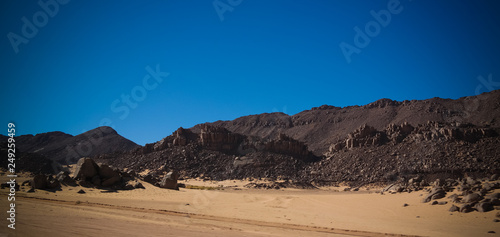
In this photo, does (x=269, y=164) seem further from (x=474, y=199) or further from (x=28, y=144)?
(x=28, y=144)

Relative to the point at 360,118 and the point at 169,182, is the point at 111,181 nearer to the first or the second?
the point at 169,182

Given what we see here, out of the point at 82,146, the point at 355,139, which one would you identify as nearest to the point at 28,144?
the point at 82,146

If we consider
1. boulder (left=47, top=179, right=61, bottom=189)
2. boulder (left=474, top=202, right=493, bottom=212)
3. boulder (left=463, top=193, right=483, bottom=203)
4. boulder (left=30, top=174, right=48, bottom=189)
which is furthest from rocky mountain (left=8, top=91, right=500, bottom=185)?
boulder (left=474, top=202, right=493, bottom=212)

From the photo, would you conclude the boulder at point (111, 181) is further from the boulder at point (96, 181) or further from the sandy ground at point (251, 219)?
the sandy ground at point (251, 219)

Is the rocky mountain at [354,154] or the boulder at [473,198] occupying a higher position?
the rocky mountain at [354,154]

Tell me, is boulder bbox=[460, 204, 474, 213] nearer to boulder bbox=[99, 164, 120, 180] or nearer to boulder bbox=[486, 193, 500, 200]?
boulder bbox=[486, 193, 500, 200]

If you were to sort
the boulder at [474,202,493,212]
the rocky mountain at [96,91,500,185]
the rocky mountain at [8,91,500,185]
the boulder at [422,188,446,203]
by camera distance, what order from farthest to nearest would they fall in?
the rocky mountain at [8,91,500,185]
the rocky mountain at [96,91,500,185]
the boulder at [422,188,446,203]
the boulder at [474,202,493,212]

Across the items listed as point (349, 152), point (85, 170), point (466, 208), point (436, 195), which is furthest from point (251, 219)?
point (349, 152)

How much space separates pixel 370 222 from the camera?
13438mm

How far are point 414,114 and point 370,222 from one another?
96.9 metres

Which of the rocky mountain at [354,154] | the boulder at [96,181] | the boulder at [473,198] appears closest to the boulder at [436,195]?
the boulder at [473,198]

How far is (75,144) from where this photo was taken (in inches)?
4018

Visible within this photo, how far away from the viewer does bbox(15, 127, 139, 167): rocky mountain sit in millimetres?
95688

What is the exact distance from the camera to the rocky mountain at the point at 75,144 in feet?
314
